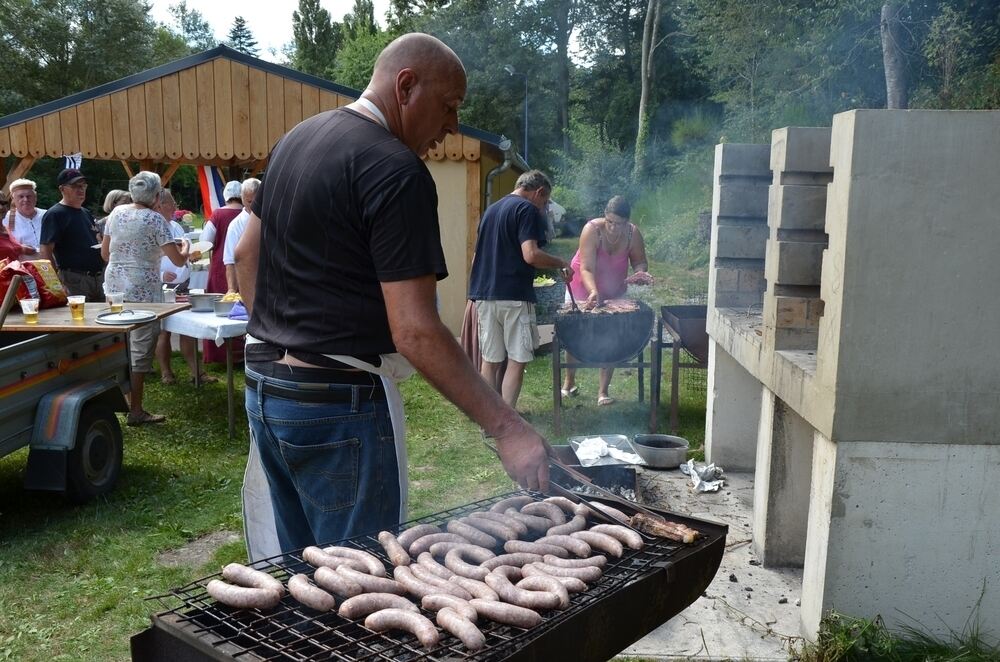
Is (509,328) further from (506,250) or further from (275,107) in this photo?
(275,107)

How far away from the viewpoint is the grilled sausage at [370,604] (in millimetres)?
1889

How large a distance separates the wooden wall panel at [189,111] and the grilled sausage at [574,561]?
10178 millimetres

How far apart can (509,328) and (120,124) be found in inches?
277

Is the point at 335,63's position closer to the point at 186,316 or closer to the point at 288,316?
the point at 186,316

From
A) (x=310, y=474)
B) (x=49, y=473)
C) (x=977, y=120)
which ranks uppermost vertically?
(x=977, y=120)

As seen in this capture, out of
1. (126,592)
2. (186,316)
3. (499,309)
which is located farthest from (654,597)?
(186,316)

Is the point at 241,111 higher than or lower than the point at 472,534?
higher

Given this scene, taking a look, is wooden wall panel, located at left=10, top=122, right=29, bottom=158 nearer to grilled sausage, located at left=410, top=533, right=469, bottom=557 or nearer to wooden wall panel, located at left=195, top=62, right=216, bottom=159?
wooden wall panel, located at left=195, top=62, right=216, bottom=159

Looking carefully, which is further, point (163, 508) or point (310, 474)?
point (163, 508)

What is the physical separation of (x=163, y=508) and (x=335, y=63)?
64.9 metres

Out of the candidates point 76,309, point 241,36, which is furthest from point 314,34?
point 76,309

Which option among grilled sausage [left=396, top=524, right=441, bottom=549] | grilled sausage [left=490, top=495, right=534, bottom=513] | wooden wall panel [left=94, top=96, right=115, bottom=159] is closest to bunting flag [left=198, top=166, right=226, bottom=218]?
wooden wall panel [left=94, top=96, right=115, bottom=159]

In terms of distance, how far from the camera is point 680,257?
23.6 m

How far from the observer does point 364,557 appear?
84.0 inches
